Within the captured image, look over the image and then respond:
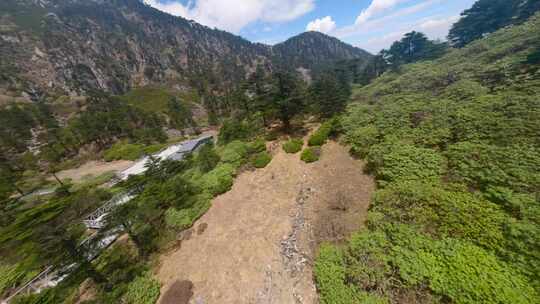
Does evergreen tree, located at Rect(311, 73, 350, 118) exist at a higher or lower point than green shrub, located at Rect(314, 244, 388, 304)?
higher

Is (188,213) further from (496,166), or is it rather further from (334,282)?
(496,166)

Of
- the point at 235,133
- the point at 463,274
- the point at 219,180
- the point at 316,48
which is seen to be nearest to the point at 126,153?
the point at 235,133

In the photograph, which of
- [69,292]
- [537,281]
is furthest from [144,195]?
[537,281]

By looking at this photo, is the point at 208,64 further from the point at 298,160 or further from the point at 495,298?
the point at 495,298

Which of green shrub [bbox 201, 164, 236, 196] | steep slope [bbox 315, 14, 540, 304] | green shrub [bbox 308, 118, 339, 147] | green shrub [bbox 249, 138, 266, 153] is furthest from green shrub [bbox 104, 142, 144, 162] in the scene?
steep slope [bbox 315, 14, 540, 304]

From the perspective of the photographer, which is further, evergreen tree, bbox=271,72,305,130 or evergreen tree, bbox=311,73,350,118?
evergreen tree, bbox=311,73,350,118

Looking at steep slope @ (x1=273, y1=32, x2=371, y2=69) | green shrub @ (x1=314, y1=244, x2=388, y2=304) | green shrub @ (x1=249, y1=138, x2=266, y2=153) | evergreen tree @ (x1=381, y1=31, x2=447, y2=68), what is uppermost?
steep slope @ (x1=273, y1=32, x2=371, y2=69)

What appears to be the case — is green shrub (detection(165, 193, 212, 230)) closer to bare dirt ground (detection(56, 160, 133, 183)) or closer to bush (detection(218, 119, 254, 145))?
bush (detection(218, 119, 254, 145))
